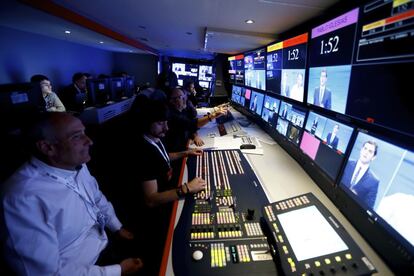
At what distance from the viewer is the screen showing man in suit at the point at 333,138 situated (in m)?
1.17

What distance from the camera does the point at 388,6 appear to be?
0.84 meters

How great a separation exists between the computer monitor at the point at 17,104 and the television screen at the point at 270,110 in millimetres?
2095

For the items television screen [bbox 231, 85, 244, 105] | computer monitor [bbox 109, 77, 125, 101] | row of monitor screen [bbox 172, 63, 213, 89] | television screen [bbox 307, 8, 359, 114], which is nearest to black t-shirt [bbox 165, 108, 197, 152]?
television screen [bbox 307, 8, 359, 114]

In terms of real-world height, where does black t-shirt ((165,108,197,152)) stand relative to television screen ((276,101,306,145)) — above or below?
below

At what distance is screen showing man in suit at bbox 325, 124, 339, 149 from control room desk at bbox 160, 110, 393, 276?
33 cm

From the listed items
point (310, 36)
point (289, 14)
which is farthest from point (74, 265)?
point (289, 14)

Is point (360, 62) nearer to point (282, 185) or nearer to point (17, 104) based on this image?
point (282, 185)

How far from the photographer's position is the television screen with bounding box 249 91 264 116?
2674mm

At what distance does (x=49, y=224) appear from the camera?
91cm

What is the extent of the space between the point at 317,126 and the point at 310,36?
0.66m

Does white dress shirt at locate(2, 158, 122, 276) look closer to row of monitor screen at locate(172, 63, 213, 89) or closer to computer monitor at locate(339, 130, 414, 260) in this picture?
computer monitor at locate(339, 130, 414, 260)

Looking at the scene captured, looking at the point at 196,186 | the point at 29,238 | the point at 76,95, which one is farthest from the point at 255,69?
the point at 76,95

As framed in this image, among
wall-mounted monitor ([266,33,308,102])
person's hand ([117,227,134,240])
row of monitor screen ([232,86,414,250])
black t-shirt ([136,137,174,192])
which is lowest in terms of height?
person's hand ([117,227,134,240])

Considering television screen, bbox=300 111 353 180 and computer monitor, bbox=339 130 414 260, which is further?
television screen, bbox=300 111 353 180
